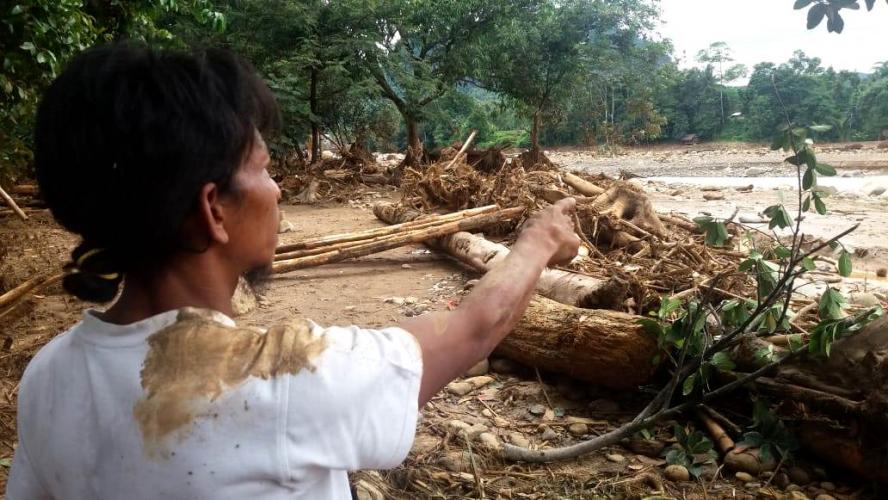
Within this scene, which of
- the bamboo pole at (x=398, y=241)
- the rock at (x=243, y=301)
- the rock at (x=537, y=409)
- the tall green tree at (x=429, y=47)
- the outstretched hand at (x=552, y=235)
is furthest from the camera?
the tall green tree at (x=429, y=47)

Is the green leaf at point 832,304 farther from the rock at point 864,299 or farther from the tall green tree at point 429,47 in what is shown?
the tall green tree at point 429,47

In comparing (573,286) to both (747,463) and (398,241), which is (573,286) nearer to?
(747,463)

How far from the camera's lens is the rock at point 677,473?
2.38 metres

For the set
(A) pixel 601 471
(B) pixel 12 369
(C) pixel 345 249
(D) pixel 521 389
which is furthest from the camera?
(C) pixel 345 249

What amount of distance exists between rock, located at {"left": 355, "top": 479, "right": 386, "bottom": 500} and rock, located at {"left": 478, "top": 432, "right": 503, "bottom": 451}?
0.59 m

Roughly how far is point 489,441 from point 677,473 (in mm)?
787

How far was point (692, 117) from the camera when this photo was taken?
29719 millimetres

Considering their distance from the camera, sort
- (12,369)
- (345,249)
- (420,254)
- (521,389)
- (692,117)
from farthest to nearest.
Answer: (692,117)
(420,254)
(345,249)
(12,369)
(521,389)

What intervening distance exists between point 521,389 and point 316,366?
256 cm

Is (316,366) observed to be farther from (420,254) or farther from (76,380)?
(420,254)

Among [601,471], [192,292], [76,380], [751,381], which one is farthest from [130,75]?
[751,381]

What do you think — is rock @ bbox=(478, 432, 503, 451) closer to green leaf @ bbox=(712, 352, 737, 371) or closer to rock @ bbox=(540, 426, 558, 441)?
rock @ bbox=(540, 426, 558, 441)

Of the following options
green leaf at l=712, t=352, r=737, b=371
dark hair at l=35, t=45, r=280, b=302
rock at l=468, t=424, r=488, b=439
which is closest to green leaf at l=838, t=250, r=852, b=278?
green leaf at l=712, t=352, r=737, b=371

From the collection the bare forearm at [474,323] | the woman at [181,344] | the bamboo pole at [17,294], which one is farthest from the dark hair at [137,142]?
the bamboo pole at [17,294]
